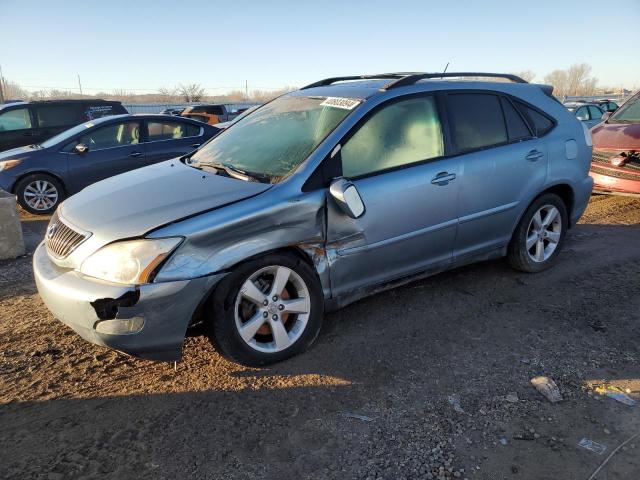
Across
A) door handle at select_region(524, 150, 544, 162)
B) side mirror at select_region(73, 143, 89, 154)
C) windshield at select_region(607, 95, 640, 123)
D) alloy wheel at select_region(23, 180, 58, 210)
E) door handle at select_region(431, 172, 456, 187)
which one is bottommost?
alloy wheel at select_region(23, 180, 58, 210)

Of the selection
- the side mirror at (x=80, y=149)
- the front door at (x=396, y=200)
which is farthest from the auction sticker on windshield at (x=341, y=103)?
the side mirror at (x=80, y=149)

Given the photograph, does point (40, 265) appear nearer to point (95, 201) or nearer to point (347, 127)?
point (95, 201)

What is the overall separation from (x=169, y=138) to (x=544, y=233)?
6.52m

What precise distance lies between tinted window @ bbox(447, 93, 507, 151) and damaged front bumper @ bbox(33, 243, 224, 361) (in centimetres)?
230

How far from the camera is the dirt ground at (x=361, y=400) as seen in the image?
2.41 metres

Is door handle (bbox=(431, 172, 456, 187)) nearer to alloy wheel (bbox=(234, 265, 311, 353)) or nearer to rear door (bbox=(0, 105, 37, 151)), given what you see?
alloy wheel (bbox=(234, 265, 311, 353))

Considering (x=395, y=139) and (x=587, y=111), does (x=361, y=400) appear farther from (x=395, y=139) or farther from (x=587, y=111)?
(x=587, y=111)

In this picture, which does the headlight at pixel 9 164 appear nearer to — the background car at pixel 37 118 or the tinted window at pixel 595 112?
the background car at pixel 37 118

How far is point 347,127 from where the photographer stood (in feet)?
11.3

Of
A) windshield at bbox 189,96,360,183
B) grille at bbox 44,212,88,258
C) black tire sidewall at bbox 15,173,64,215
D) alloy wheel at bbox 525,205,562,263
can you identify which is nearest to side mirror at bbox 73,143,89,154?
black tire sidewall at bbox 15,173,64,215

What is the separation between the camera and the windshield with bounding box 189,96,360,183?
3.47 meters

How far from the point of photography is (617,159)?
702 centimetres

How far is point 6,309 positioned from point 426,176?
11.8 ft

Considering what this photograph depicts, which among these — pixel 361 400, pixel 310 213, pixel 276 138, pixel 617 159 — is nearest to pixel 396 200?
pixel 310 213
